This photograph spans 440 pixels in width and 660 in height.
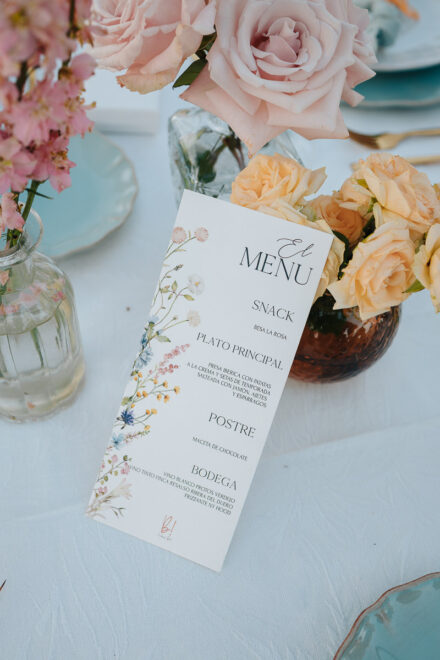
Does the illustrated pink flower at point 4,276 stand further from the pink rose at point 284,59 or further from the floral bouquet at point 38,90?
the pink rose at point 284,59

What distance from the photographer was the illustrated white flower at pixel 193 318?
1.67 ft

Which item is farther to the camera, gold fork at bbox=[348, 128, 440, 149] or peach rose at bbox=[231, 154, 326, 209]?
gold fork at bbox=[348, 128, 440, 149]

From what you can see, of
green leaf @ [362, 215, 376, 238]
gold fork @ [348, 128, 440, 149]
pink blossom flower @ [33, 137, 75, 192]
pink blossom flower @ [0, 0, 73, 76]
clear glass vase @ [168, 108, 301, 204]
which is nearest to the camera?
pink blossom flower @ [0, 0, 73, 76]

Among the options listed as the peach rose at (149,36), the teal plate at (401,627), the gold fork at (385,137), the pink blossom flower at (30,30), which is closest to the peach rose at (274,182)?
the peach rose at (149,36)

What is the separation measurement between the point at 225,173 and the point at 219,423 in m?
0.32

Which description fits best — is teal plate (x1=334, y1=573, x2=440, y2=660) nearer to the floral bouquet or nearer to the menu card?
the menu card

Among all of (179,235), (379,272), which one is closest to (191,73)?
(179,235)

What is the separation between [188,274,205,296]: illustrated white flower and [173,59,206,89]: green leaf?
17 centimetres

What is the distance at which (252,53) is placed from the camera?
0.45 metres

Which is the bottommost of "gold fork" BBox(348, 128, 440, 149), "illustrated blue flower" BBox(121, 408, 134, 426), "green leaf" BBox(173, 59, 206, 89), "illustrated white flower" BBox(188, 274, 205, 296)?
"illustrated blue flower" BBox(121, 408, 134, 426)

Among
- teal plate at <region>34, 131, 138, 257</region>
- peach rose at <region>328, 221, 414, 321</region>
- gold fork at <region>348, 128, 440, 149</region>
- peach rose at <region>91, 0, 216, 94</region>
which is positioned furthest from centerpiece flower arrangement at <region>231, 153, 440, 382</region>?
gold fork at <region>348, 128, 440, 149</region>

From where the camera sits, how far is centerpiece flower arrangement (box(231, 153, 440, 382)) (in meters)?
0.43

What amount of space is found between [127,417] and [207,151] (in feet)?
1.08

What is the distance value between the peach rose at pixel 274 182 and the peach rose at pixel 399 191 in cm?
4
